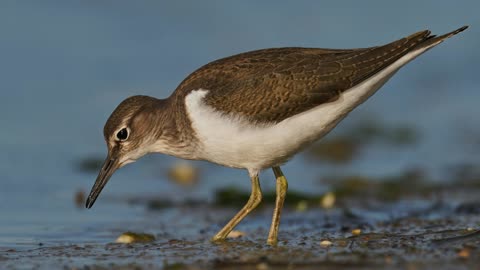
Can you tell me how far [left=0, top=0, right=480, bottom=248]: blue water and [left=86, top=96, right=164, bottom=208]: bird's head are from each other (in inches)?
52.0

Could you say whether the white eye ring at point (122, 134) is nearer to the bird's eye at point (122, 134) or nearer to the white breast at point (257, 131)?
the bird's eye at point (122, 134)

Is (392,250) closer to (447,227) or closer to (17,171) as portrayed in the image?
(447,227)

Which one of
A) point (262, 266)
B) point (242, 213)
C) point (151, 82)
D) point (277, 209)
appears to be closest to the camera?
point (262, 266)

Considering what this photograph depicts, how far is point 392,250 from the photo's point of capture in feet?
28.4

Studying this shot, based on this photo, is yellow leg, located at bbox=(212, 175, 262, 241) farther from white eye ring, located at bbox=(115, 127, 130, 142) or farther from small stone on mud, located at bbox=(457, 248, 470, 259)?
small stone on mud, located at bbox=(457, 248, 470, 259)

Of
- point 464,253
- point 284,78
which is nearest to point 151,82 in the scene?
point 284,78

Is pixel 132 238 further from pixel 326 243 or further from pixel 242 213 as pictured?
pixel 326 243

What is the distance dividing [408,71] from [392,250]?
11486 millimetres

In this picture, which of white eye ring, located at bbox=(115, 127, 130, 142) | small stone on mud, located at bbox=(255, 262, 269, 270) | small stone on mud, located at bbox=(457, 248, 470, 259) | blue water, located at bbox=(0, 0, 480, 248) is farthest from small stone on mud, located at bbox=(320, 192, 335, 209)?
small stone on mud, located at bbox=(255, 262, 269, 270)

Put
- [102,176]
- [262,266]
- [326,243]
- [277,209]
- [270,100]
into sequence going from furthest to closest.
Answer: [102,176]
[277,209]
[270,100]
[326,243]
[262,266]

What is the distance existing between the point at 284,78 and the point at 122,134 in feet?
6.39

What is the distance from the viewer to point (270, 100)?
31.3 feet

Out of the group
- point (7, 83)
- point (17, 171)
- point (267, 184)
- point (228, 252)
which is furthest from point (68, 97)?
point (228, 252)

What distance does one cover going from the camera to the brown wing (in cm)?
954
